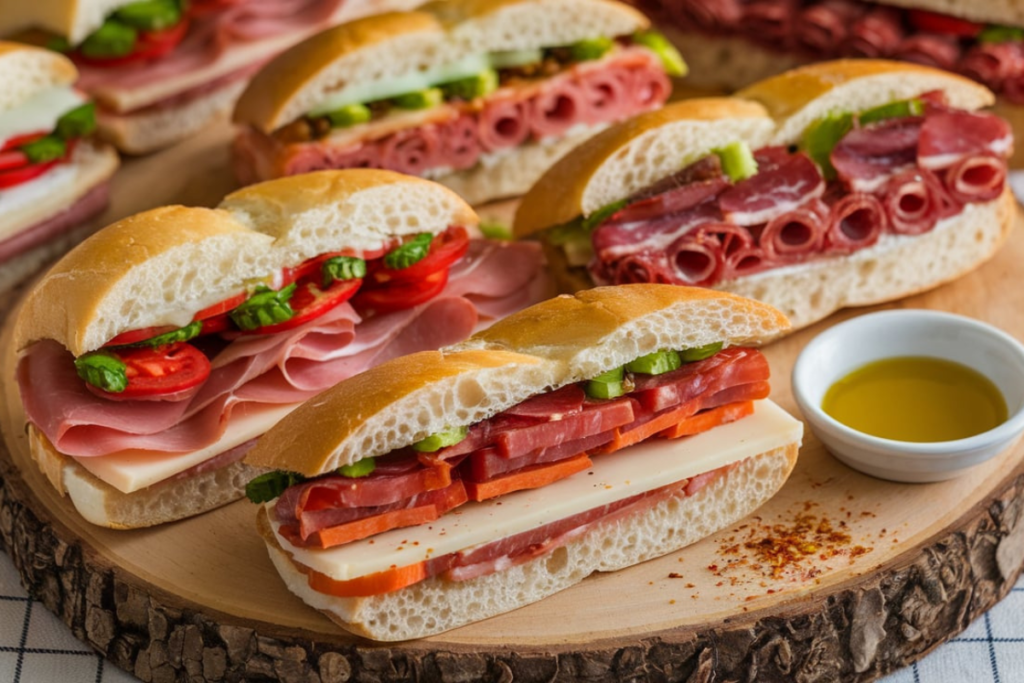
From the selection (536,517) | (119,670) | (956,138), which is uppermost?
(956,138)

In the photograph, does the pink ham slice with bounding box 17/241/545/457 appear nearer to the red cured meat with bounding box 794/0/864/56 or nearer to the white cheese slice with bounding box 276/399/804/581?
the white cheese slice with bounding box 276/399/804/581

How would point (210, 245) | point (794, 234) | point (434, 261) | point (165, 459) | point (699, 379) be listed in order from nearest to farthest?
1. point (699, 379)
2. point (165, 459)
3. point (210, 245)
4. point (434, 261)
5. point (794, 234)

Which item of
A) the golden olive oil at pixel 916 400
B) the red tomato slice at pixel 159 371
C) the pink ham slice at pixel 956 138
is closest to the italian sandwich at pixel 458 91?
the pink ham slice at pixel 956 138

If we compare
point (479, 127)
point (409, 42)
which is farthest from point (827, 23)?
point (409, 42)

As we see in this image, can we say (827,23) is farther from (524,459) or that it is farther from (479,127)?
(524,459)

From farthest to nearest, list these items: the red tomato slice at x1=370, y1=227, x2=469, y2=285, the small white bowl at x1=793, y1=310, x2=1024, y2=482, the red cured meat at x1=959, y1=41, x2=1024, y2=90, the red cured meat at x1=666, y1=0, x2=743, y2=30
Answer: the red cured meat at x1=666, y1=0, x2=743, y2=30 → the red cured meat at x1=959, y1=41, x2=1024, y2=90 → the red tomato slice at x1=370, y1=227, x2=469, y2=285 → the small white bowl at x1=793, y1=310, x2=1024, y2=482

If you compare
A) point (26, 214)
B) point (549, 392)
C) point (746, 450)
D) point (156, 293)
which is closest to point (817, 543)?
point (746, 450)

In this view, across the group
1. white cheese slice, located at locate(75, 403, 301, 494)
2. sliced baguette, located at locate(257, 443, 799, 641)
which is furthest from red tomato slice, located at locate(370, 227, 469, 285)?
sliced baguette, located at locate(257, 443, 799, 641)
